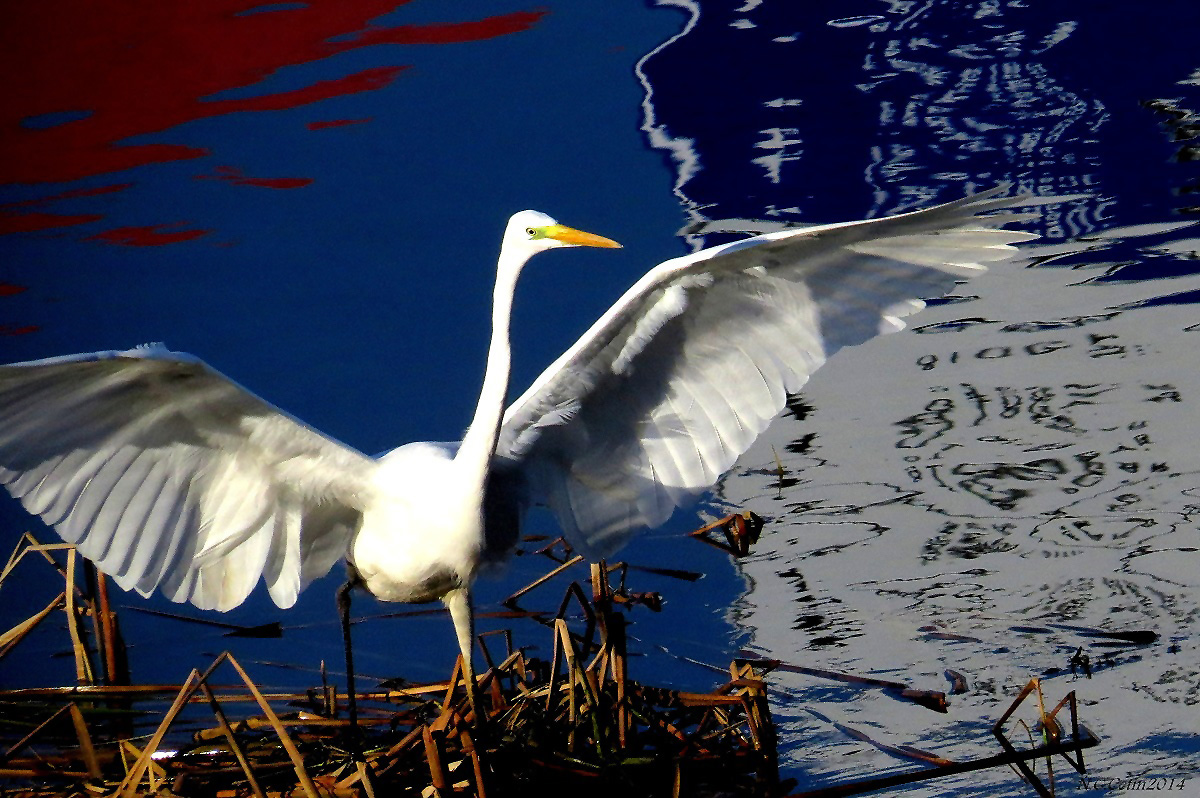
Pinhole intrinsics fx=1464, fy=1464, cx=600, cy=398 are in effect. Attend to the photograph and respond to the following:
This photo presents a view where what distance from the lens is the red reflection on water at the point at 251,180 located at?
8.14 metres

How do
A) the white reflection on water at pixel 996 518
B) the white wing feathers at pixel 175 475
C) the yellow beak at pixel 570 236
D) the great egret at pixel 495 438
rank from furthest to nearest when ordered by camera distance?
the white reflection on water at pixel 996 518, the yellow beak at pixel 570 236, the great egret at pixel 495 438, the white wing feathers at pixel 175 475

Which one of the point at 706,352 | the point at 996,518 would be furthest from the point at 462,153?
the point at 706,352

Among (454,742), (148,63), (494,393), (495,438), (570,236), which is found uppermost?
(148,63)

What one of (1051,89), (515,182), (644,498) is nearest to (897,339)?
(1051,89)

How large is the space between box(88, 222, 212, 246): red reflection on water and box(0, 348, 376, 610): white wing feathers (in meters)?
4.08

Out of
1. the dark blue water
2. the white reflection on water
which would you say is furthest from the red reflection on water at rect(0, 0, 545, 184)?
the white reflection on water

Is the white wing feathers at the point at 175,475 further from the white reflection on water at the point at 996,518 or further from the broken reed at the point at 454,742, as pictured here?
the white reflection on water at the point at 996,518

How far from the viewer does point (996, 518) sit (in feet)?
18.9

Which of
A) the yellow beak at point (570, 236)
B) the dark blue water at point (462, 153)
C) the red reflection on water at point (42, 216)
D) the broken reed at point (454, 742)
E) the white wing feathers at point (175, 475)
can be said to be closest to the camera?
the broken reed at point (454, 742)

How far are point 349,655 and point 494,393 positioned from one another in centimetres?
78

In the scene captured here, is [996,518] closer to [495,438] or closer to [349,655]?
[495,438]

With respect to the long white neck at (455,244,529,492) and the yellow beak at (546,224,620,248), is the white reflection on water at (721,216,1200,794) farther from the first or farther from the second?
the yellow beak at (546,224,620,248)

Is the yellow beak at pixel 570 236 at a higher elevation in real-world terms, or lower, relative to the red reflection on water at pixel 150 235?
higher

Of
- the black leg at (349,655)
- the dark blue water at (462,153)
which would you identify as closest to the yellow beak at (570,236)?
the black leg at (349,655)
